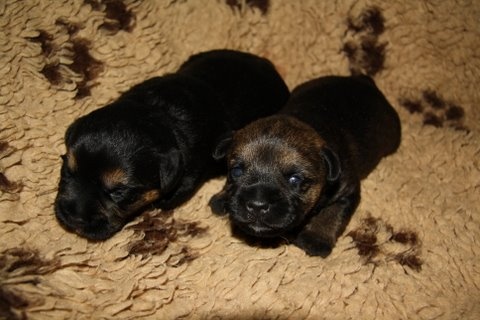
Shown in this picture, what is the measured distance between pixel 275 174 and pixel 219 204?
0.67 meters

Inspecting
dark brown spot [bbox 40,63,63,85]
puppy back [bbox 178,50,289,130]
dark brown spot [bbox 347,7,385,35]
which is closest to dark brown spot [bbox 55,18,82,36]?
dark brown spot [bbox 40,63,63,85]

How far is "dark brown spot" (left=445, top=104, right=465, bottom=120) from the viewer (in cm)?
425

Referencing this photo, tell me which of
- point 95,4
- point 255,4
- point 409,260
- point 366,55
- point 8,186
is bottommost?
point 409,260

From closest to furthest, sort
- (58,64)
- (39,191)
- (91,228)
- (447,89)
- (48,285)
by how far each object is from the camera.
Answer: (48,285)
(91,228)
(39,191)
(58,64)
(447,89)

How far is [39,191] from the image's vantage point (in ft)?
10.3

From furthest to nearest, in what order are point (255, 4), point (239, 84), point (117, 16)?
point (255, 4) → point (117, 16) → point (239, 84)

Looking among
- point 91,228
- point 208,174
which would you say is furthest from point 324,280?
point 91,228

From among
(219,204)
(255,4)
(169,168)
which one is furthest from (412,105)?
(169,168)

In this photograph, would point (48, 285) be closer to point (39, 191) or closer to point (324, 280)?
point (39, 191)

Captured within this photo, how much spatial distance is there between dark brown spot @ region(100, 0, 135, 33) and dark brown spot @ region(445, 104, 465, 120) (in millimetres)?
2561

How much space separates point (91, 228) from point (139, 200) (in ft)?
0.99

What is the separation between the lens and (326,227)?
129 inches

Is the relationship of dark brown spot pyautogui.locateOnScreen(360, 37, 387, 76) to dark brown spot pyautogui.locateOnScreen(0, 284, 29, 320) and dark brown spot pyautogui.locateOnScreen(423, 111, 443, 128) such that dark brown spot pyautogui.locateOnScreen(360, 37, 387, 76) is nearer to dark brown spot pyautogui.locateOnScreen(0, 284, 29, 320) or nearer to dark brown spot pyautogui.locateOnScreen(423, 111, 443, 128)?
dark brown spot pyautogui.locateOnScreen(423, 111, 443, 128)

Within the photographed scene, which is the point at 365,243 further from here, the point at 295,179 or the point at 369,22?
the point at 369,22
